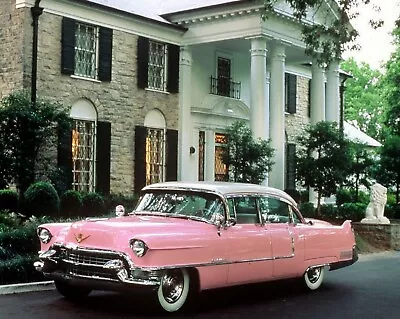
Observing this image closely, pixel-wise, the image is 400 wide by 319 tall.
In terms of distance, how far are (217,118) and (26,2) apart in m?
9.63

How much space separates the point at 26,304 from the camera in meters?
9.09

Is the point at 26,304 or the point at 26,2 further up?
the point at 26,2

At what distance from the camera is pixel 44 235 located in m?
9.22

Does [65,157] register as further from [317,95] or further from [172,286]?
[172,286]

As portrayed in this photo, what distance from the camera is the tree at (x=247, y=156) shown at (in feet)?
75.0

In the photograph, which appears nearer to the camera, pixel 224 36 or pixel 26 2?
pixel 26 2

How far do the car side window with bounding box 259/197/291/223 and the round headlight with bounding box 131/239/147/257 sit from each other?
8.36 ft

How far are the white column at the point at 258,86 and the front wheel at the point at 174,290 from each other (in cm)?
1616

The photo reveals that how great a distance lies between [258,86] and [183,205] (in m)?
15.3

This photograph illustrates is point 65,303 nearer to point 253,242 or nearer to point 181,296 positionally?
point 181,296

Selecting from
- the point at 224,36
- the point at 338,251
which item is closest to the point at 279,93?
the point at 224,36

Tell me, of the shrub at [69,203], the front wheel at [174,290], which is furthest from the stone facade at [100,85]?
the front wheel at [174,290]

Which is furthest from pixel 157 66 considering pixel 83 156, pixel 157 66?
pixel 83 156

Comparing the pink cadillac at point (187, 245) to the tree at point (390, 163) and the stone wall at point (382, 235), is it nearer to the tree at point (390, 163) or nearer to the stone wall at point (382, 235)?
the stone wall at point (382, 235)
